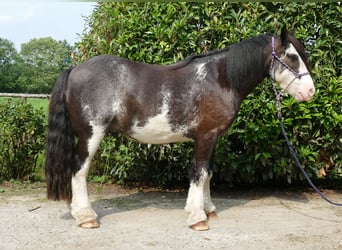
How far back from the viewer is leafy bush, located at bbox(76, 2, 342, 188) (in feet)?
18.2

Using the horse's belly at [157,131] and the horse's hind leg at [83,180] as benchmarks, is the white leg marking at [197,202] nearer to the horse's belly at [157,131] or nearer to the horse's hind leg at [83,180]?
the horse's belly at [157,131]

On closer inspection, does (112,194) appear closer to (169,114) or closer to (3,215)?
(3,215)

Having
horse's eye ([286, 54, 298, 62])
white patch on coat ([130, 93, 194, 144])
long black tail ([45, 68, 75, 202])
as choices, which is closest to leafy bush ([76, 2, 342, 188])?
horse's eye ([286, 54, 298, 62])

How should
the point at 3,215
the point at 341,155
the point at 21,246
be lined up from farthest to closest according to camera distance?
the point at 341,155, the point at 3,215, the point at 21,246

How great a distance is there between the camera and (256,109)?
560 cm

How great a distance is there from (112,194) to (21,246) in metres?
2.44

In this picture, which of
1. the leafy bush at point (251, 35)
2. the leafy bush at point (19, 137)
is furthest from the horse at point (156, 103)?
the leafy bush at point (19, 137)

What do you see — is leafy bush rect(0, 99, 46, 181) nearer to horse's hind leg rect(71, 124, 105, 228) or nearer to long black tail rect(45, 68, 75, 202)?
long black tail rect(45, 68, 75, 202)

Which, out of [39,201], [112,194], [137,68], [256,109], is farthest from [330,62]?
[39,201]

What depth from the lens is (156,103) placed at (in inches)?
169

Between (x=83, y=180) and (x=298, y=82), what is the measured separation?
8.29 feet

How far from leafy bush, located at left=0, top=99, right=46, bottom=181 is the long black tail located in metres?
2.35

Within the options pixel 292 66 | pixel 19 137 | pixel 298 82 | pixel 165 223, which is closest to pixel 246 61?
pixel 292 66

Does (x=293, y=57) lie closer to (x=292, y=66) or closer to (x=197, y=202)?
(x=292, y=66)
